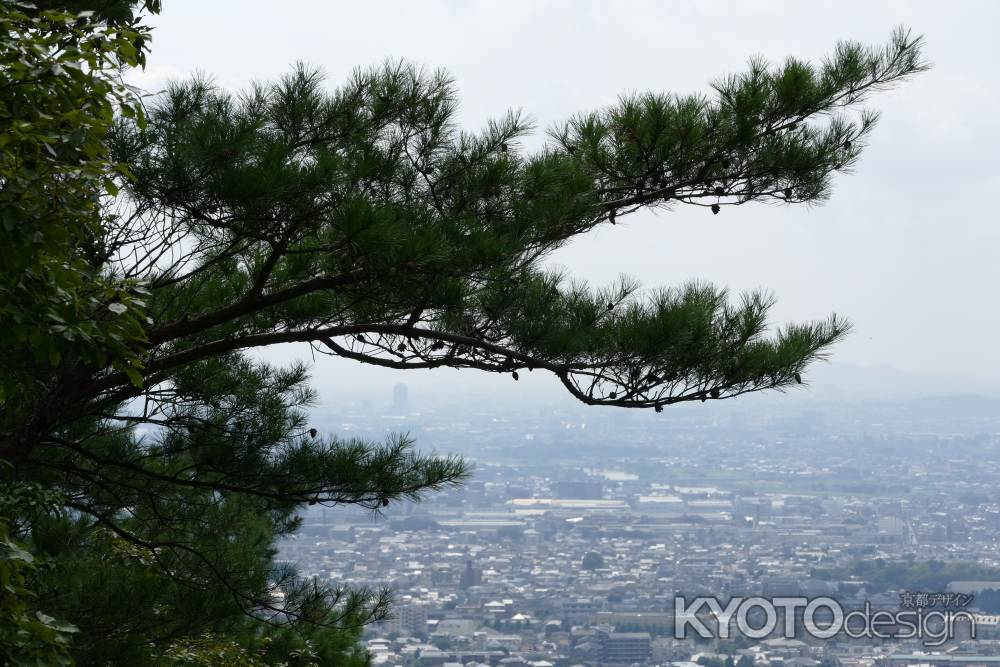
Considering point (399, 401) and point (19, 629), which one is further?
point (399, 401)

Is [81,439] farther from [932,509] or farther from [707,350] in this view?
[932,509]

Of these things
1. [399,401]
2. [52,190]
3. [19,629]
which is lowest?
[19,629]

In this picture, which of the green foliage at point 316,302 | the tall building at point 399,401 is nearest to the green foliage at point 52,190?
the green foliage at point 316,302

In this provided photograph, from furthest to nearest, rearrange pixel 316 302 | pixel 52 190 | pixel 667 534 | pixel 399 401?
pixel 399 401 < pixel 667 534 < pixel 316 302 < pixel 52 190

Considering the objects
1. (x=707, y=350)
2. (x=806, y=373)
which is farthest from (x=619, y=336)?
(x=806, y=373)

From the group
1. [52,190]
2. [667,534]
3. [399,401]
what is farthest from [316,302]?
[399,401]

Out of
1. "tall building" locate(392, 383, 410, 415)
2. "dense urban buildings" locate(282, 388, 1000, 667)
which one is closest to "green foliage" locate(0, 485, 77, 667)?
"dense urban buildings" locate(282, 388, 1000, 667)

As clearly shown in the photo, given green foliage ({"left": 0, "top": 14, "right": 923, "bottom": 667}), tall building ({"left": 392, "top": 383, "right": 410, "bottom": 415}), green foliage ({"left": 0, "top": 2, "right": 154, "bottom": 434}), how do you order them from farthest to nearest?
1. tall building ({"left": 392, "top": 383, "right": 410, "bottom": 415})
2. green foliage ({"left": 0, "top": 14, "right": 923, "bottom": 667})
3. green foliage ({"left": 0, "top": 2, "right": 154, "bottom": 434})

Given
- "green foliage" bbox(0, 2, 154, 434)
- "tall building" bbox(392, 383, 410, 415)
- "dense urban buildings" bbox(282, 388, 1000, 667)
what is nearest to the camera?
"green foliage" bbox(0, 2, 154, 434)

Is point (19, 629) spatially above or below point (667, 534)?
above

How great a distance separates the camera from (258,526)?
6.10 meters

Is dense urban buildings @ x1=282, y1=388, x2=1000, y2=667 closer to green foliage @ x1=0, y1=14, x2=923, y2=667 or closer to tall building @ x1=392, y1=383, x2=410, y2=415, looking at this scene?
green foliage @ x1=0, y1=14, x2=923, y2=667

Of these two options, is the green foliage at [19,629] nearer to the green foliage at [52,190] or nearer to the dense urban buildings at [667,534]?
the green foliage at [52,190]

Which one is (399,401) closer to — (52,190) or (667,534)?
(667,534)
